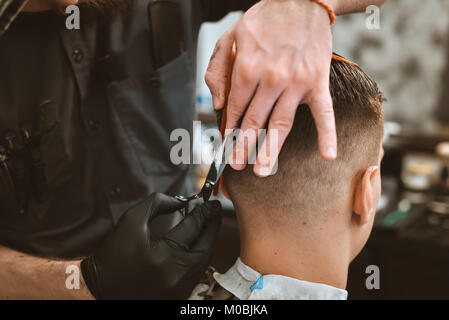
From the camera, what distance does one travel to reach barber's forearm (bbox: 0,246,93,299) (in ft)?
4.19

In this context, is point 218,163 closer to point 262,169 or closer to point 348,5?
point 262,169

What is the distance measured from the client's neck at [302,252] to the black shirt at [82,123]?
1.63 ft

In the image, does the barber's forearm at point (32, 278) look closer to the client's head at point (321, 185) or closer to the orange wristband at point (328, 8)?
the client's head at point (321, 185)

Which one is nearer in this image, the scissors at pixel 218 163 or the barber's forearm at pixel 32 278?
the scissors at pixel 218 163

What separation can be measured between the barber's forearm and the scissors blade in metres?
0.48

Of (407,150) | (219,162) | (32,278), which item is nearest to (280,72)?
(219,162)

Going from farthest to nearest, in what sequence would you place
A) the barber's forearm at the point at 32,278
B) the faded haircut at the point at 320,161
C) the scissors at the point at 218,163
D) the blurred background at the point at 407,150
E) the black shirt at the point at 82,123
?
the blurred background at the point at 407,150 < the black shirt at the point at 82,123 < the barber's forearm at the point at 32,278 < the faded haircut at the point at 320,161 < the scissors at the point at 218,163

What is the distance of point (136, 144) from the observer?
152 cm

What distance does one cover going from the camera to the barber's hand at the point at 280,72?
94 centimetres

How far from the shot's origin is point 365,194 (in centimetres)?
118

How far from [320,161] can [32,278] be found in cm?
93

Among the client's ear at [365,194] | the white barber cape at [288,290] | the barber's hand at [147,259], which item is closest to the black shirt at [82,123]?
the barber's hand at [147,259]

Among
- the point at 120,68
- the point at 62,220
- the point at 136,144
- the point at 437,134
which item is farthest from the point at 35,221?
the point at 437,134

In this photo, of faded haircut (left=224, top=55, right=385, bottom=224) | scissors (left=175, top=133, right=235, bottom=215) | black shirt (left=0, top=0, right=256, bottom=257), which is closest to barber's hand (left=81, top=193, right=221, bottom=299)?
scissors (left=175, top=133, right=235, bottom=215)
